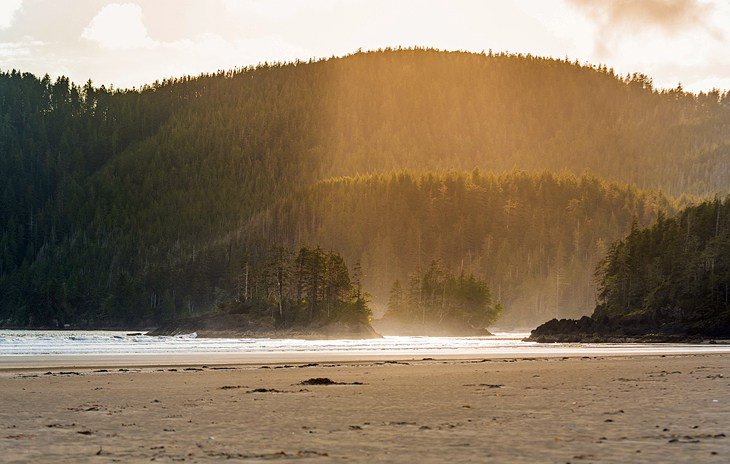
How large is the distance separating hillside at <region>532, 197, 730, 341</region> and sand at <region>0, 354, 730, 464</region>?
73412 millimetres

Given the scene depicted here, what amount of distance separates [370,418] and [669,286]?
10727cm

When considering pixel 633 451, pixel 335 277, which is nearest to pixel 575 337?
pixel 335 277

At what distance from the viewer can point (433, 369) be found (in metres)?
44.1

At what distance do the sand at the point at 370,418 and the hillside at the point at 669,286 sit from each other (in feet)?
241

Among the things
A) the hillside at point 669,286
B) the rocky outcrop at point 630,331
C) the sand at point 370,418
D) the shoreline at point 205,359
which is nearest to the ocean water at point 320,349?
the shoreline at point 205,359

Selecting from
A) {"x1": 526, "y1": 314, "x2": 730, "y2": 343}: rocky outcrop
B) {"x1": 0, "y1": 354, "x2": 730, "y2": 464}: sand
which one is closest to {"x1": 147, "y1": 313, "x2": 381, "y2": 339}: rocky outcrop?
{"x1": 526, "y1": 314, "x2": 730, "y2": 343}: rocky outcrop

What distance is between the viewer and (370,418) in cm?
2184

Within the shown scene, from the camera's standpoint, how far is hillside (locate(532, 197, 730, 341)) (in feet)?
352

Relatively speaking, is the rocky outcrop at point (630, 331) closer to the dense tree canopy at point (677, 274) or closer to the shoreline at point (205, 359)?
the dense tree canopy at point (677, 274)

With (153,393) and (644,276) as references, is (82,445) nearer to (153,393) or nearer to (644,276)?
(153,393)

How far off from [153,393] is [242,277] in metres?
150

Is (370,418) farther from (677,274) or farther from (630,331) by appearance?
(677,274)

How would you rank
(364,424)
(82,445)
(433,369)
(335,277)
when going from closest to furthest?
(82,445) < (364,424) < (433,369) < (335,277)

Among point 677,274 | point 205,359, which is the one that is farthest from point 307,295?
point 205,359
